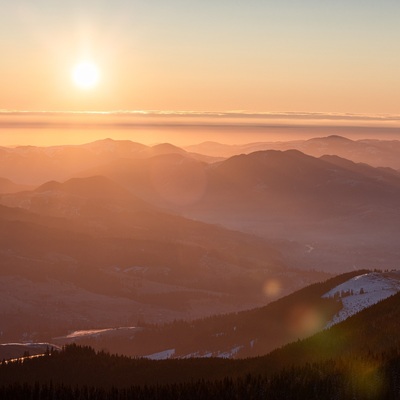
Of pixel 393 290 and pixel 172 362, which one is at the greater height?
pixel 393 290

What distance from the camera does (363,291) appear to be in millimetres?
178625

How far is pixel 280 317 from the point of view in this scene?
199500 mm

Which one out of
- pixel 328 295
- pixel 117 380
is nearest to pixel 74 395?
pixel 117 380

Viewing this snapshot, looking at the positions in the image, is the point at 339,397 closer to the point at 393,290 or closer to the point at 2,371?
the point at 2,371

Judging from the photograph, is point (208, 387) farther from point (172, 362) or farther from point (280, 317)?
point (280, 317)

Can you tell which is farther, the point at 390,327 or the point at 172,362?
the point at 172,362

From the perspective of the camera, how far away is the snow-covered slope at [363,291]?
16600 centimetres

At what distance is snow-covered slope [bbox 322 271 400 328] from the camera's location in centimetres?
16600

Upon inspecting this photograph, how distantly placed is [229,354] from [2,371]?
268 ft

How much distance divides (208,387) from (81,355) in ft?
158

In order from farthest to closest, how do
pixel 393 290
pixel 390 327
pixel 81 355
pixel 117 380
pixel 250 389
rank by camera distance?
pixel 393 290
pixel 81 355
pixel 117 380
pixel 390 327
pixel 250 389

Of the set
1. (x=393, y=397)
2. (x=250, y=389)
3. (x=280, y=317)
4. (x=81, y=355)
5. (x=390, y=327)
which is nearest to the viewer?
(x=393, y=397)

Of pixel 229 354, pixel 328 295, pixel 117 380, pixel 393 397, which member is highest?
pixel 328 295

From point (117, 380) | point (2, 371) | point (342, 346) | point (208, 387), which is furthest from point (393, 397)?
point (2, 371)
